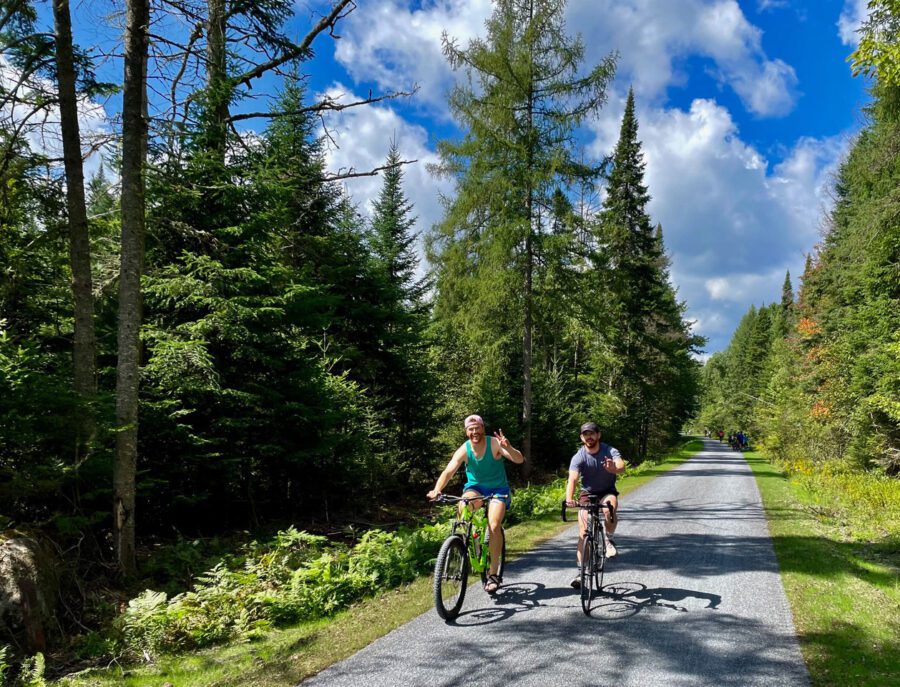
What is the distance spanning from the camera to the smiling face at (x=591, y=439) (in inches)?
239

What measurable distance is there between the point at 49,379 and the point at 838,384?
83.9 feet

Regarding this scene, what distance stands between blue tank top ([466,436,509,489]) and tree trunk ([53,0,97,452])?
5174mm

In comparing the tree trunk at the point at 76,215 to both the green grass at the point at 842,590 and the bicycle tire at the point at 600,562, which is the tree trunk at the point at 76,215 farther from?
the green grass at the point at 842,590

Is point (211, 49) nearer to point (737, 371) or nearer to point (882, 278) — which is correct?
point (882, 278)

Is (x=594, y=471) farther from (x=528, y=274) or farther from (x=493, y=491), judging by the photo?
(x=528, y=274)

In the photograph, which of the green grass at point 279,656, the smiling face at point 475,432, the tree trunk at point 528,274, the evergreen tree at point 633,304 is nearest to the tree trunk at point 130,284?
the green grass at point 279,656

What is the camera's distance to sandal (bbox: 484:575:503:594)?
5855 mm

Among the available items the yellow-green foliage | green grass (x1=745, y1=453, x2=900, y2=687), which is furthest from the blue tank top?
the yellow-green foliage

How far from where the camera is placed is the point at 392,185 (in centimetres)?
2673

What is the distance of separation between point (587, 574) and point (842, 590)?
3610 millimetres

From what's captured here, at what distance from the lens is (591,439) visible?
6090 mm

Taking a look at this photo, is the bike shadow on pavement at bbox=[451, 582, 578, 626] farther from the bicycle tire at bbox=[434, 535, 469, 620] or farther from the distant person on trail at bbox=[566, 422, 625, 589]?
the distant person on trail at bbox=[566, 422, 625, 589]

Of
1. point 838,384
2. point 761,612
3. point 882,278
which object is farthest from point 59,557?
point 838,384

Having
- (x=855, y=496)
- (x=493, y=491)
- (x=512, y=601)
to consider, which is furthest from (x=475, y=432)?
(x=855, y=496)
